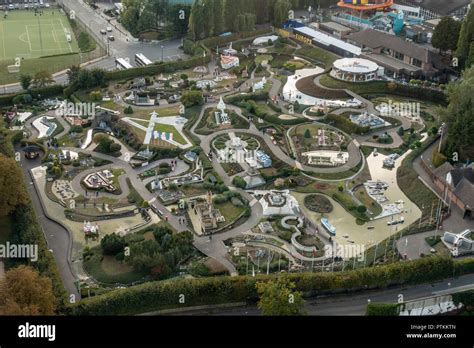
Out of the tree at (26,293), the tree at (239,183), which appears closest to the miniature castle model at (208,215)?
the tree at (239,183)

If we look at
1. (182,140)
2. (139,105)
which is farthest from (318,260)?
(139,105)

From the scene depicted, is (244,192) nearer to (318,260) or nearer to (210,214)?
(210,214)

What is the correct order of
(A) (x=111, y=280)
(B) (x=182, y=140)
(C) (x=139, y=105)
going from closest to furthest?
1. (A) (x=111, y=280)
2. (B) (x=182, y=140)
3. (C) (x=139, y=105)

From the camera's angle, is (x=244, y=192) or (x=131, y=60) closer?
(x=244, y=192)

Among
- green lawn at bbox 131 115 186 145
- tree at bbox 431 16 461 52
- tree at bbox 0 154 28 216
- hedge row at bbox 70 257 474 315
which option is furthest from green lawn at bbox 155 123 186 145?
tree at bbox 431 16 461 52

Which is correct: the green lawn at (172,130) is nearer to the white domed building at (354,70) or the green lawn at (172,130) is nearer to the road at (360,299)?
the white domed building at (354,70)

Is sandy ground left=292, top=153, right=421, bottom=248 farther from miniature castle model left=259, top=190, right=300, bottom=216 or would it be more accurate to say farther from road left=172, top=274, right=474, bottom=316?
road left=172, top=274, right=474, bottom=316

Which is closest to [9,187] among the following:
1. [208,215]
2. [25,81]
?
[208,215]
